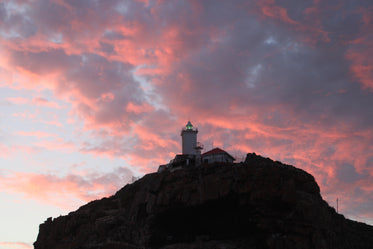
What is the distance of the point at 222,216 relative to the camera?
53062 mm

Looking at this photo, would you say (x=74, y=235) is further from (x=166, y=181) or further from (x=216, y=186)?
(x=216, y=186)

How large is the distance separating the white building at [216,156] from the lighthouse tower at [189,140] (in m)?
3.85

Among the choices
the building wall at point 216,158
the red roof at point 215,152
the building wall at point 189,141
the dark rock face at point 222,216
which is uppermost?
the building wall at point 189,141

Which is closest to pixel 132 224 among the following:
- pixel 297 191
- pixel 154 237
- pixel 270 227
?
pixel 154 237

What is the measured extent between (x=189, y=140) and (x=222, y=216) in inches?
738

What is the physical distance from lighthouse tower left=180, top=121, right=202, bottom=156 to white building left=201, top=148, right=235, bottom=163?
3.85m

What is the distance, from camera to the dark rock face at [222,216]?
153 ft

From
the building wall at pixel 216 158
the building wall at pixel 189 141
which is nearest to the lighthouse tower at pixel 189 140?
the building wall at pixel 189 141

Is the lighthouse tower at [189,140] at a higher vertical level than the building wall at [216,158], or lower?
higher

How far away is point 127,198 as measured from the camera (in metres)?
65.1

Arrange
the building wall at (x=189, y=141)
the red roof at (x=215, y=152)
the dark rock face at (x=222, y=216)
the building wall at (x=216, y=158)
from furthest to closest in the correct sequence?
the building wall at (x=189, y=141) → the red roof at (x=215, y=152) → the building wall at (x=216, y=158) → the dark rock face at (x=222, y=216)

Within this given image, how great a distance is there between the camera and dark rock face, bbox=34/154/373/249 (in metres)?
46.5

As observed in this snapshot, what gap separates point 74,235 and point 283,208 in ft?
106

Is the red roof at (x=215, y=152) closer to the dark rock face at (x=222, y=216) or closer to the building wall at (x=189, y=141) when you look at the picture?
the building wall at (x=189, y=141)
